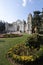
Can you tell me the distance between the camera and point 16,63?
28.9 feet

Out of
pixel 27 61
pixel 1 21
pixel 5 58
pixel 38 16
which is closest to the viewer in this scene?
pixel 27 61

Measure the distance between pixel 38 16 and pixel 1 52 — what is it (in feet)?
86.0

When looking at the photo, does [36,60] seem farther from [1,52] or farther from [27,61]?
[1,52]

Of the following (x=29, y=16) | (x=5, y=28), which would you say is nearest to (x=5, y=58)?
(x=29, y=16)

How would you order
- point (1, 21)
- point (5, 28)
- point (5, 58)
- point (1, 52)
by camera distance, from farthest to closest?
point (1, 21)
point (5, 28)
point (1, 52)
point (5, 58)

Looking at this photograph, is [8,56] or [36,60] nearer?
[36,60]

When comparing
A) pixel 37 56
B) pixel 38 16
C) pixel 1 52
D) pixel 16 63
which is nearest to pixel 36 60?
pixel 37 56

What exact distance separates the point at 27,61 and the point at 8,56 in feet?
5.79

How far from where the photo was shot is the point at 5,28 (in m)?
67.6

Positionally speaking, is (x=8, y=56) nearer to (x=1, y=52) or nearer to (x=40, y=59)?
(x=1, y=52)

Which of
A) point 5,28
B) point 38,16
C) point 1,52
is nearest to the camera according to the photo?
point 1,52

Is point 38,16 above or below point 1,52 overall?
above

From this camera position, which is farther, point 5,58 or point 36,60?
point 5,58

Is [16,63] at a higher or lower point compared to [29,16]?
lower
